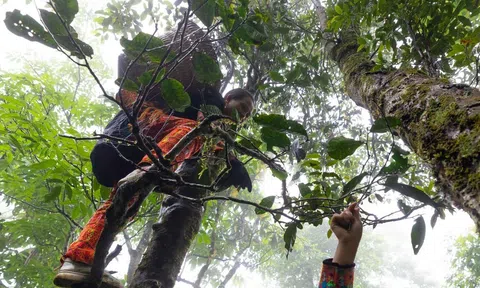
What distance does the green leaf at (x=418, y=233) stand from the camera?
113 cm

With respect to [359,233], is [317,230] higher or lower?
higher

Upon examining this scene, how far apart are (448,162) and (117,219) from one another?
38.2 inches

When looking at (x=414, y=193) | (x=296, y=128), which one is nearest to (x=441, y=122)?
(x=414, y=193)

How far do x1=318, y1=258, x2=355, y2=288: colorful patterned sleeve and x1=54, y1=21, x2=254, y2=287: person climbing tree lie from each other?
1.83 feet

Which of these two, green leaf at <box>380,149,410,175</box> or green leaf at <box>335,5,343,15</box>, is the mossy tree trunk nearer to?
green leaf at <box>380,149,410,175</box>

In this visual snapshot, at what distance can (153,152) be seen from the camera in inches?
51.6

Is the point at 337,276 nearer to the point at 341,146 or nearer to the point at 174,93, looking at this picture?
the point at 341,146

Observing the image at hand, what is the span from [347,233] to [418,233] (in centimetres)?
30

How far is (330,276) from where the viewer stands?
3.38 feet

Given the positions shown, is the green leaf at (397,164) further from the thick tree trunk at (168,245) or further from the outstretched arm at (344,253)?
the thick tree trunk at (168,245)

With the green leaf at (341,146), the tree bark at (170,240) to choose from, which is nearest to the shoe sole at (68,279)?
the tree bark at (170,240)

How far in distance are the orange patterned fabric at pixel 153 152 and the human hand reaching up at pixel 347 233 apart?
606 millimetres

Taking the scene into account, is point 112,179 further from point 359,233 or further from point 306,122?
point 306,122

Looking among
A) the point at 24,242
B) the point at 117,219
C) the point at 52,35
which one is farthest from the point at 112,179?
the point at 24,242
